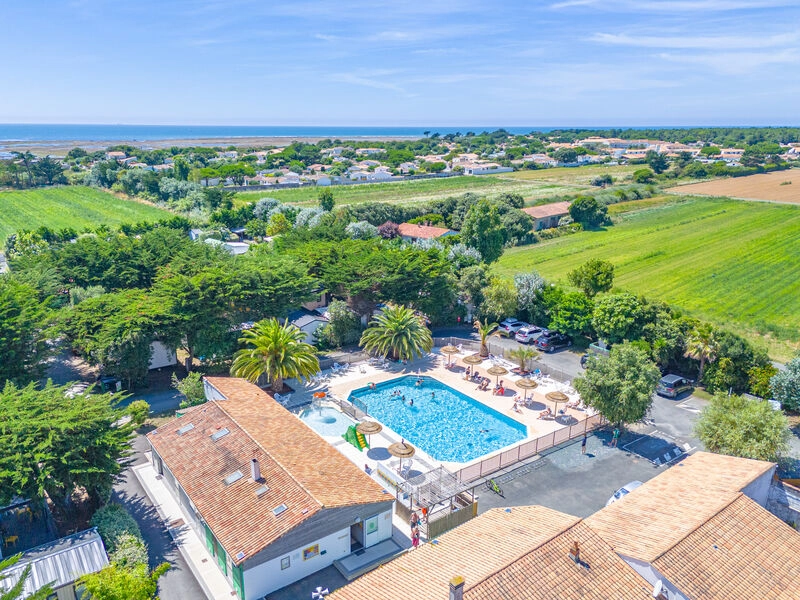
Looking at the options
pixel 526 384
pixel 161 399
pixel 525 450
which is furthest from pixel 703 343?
pixel 161 399

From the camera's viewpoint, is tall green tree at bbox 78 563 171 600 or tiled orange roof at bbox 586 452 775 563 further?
tiled orange roof at bbox 586 452 775 563

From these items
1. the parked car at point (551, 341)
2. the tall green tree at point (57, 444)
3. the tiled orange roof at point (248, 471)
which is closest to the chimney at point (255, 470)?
the tiled orange roof at point (248, 471)

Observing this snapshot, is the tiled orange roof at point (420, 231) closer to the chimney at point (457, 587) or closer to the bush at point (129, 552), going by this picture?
the bush at point (129, 552)

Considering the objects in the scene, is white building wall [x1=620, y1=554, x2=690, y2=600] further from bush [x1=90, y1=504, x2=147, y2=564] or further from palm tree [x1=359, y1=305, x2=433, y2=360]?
palm tree [x1=359, y1=305, x2=433, y2=360]

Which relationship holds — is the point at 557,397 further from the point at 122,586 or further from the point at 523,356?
the point at 122,586

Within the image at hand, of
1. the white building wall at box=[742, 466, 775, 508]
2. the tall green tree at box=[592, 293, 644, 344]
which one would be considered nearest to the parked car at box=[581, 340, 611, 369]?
the tall green tree at box=[592, 293, 644, 344]

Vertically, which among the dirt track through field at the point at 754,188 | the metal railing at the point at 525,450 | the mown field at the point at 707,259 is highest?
the dirt track through field at the point at 754,188

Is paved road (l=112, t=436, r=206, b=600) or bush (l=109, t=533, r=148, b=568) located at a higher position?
bush (l=109, t=533, r=148, b=568)
